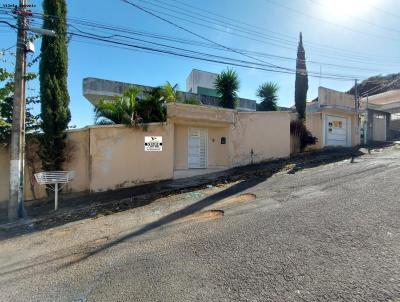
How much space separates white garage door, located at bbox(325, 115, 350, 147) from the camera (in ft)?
53.4

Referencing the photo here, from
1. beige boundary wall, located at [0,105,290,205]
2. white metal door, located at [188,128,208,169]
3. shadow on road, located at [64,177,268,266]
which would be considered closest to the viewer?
shadow on road, located at [64,177,268,266]

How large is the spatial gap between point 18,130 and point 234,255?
7.08 meters

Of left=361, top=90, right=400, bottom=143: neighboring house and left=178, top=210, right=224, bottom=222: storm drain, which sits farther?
left=361, top=90, right=400, bottom=143: neighboring house

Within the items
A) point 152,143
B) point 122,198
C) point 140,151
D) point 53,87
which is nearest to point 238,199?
point 122,198

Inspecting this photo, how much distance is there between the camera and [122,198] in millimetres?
8570

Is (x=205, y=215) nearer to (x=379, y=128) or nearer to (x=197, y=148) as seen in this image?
(x=197, y=148)

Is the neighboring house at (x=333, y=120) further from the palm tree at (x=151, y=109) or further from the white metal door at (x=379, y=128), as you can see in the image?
the palm tree at (x=151, y=109)

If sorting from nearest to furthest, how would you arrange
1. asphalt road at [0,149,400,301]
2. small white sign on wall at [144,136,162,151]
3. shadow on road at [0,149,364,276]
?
1. asphalt road at [0,149,400,301]
2. shadow on road at [0,149,364,276]
3. small white sign on wall at [144,136,162,151]

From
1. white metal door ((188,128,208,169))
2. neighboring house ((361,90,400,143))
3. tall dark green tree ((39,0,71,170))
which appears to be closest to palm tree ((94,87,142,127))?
tall dark green tree ((39,0,71,170))

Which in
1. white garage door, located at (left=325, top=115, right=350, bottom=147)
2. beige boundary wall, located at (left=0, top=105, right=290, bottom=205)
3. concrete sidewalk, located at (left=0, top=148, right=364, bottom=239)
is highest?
white garage door, located at (left=325, top=115, right=350, bottom=147)

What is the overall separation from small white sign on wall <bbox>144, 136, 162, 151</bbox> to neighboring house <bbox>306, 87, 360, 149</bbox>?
30.8 feet

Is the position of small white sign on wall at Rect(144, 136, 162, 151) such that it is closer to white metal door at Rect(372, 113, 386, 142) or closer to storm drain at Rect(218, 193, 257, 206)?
storm drain at Rect(218, 193, 257, 206)

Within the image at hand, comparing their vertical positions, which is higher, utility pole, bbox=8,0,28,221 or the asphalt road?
utility pole, bbox=8,0,28,221

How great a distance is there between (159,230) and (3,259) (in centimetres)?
284
